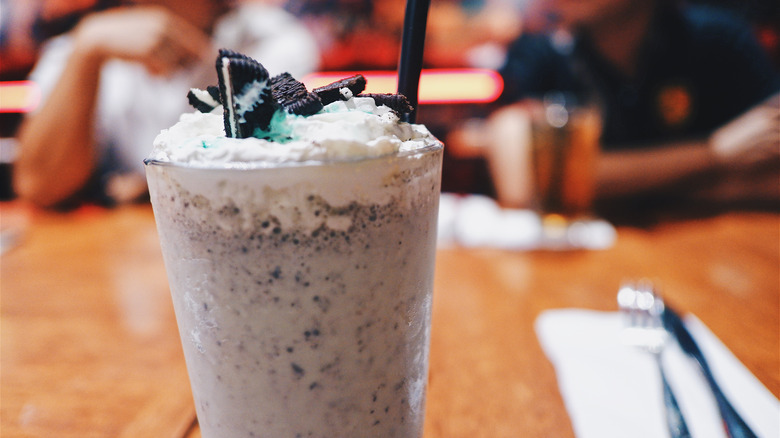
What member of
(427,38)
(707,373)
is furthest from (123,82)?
(707,373)

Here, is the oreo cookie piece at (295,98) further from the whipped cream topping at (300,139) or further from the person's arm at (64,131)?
the person's arm at (64,131)

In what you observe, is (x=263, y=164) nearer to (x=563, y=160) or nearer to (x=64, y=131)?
(x=563, y=160)

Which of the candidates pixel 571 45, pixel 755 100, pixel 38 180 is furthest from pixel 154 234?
pixel 755 100

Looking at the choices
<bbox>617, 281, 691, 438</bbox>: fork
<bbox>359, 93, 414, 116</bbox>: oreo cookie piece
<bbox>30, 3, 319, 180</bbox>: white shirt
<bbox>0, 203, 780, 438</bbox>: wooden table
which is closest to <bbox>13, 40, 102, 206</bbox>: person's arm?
<bbox>30, 3, 319, 180</bbox>: white shirt

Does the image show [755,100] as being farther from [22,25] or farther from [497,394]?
[22,25]

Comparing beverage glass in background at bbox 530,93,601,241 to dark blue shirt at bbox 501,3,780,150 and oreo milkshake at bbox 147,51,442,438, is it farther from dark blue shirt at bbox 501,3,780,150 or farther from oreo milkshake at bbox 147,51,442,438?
oreo milkshake at bbox 147,51,442,438

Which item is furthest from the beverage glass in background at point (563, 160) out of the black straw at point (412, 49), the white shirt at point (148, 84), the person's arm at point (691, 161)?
the white shirt at point (148, 84)
